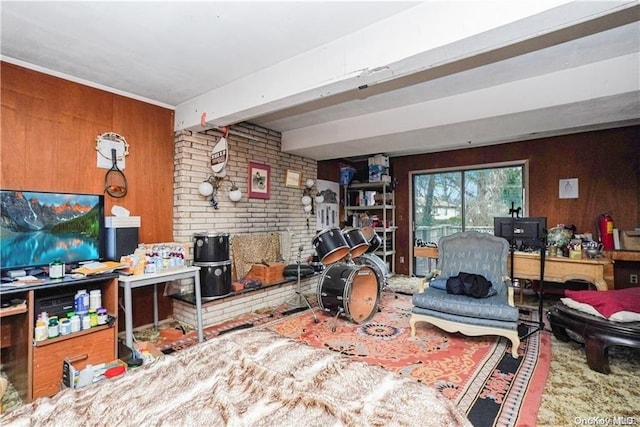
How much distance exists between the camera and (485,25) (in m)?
1.70

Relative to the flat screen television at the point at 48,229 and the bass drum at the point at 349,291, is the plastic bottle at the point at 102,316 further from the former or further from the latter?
the bass drum at the point at 349,291

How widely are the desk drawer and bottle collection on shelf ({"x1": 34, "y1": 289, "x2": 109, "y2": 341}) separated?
0.22 ft

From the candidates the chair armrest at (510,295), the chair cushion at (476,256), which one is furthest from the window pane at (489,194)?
the chair armrest at (510,295)

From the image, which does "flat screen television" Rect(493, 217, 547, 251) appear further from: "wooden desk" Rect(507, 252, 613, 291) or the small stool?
the small stool

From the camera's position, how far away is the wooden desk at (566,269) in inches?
129

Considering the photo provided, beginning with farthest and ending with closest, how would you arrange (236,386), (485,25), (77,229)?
(77,229) → (485,25) → (236,386)

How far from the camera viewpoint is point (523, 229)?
11.4 ft

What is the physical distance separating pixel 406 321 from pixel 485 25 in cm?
289

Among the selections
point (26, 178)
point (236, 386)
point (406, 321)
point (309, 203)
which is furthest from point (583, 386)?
point (26, 178)

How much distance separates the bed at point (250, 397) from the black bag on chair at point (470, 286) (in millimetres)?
2067

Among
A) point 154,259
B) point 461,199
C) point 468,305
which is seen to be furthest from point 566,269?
point 154,259

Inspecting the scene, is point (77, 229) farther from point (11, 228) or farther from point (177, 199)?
point (177, 199)

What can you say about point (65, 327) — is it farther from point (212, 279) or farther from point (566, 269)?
point (566, 269)

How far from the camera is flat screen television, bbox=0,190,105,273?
2.24m
